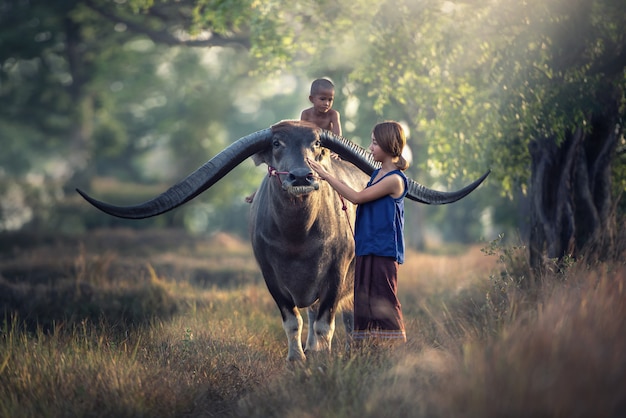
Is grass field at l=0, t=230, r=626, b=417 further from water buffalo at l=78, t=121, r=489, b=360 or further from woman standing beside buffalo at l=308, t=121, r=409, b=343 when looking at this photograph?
water buffalo at l=78, t=121, r=489, b=360

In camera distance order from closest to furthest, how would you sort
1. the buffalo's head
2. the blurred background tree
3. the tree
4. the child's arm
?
1. the buffalo's head
2. the child's arm
3. the tree
4. the blurred background tree

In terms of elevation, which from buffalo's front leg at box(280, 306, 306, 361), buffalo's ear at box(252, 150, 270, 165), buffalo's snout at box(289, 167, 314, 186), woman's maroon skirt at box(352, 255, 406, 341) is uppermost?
buffalo's ear at box(252, 150, 270, 165)

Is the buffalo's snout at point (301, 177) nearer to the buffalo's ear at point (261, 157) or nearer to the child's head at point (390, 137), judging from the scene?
the child's head at point (390, 137)

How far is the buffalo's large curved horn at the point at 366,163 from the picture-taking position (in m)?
5.92

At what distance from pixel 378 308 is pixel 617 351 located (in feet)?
6.69

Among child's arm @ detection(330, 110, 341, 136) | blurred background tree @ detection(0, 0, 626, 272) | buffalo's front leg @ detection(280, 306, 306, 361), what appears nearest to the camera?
buffalo's front leg @ detection(280, 306, 306, 361)

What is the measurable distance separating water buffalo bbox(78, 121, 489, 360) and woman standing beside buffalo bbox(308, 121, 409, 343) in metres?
0.45

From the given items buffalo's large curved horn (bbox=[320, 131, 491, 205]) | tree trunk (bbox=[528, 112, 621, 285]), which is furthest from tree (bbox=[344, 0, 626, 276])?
buffalo's large curved horn (bbox=[320, 131, 491, 205])

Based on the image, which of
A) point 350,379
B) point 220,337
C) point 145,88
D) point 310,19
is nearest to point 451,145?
point 310,19

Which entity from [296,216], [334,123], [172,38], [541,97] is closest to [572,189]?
[541,97]

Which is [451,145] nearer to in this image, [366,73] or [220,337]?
[366,73]

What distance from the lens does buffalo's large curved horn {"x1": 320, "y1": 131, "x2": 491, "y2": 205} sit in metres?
5.92

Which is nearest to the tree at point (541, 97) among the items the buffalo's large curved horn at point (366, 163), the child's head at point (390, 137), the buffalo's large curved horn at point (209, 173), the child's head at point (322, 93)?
the buffalo's large curved horn at point (366, 163)

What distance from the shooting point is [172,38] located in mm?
15367
